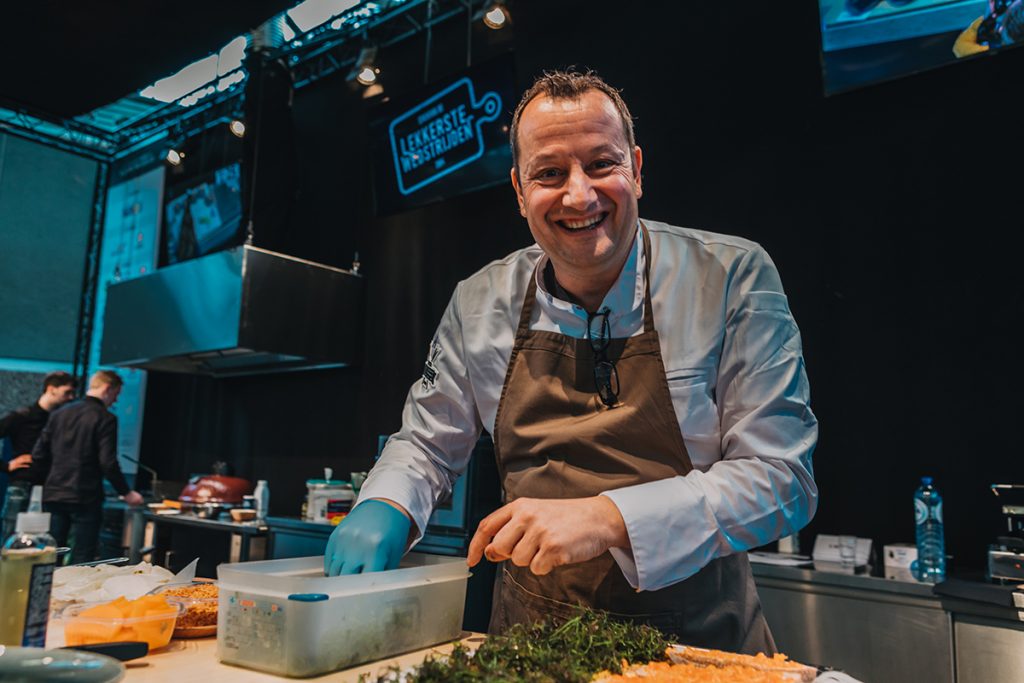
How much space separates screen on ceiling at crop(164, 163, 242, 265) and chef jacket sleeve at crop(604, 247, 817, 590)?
14.4 feet

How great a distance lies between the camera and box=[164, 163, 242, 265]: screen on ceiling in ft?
17.0

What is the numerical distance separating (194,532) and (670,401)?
3985 millimetres

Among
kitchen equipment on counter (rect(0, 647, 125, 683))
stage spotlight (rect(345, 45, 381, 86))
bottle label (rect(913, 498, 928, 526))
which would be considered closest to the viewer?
kitchen equipment on counter (rect(0, 647, 125, 683))

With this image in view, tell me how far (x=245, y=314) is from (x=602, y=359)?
325 centimetres

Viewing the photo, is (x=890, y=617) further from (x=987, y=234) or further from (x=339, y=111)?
(x=339, y=111)

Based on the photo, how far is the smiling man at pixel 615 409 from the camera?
1.12 metres

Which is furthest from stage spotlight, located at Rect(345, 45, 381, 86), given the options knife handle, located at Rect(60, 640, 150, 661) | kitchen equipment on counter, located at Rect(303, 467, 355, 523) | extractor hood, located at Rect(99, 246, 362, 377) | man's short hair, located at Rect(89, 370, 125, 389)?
knife handle, located at Rect(60, 640, 150, 661)

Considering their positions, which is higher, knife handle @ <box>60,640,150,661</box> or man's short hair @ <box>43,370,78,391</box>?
man's short hair @ <box>43,370,78,391</box>

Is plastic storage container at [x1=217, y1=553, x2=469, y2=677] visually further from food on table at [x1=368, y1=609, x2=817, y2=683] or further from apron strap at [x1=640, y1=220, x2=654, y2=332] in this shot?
apron strap at [x1=640, y1=220, x2=654, y2=332]

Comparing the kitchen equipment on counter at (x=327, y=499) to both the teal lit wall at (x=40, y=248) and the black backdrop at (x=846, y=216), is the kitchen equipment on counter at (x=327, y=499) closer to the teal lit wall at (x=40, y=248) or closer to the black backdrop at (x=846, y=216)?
the black backdrop at (x=846, y=216)

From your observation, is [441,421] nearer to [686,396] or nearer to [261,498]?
[686,396]

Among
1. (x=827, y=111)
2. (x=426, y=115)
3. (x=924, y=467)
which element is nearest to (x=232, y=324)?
(x=426, y=115)

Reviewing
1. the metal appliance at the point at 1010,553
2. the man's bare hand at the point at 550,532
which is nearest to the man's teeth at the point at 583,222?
the man's bare hand at the point at 550,532

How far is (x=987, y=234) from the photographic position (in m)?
2.51
